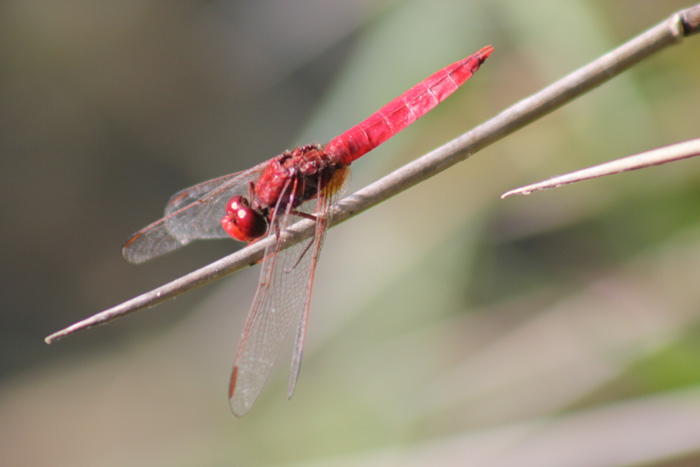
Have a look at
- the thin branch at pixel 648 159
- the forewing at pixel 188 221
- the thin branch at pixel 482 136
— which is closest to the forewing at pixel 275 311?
the thin branch at pixel 482 136

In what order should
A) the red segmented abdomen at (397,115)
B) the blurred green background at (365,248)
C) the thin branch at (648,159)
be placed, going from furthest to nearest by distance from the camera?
the blurred green background at (365,248) → the red segmented abdomen at (397,115) → the thin branch at (648,159)

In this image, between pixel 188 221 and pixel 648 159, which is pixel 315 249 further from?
pixel 648 159

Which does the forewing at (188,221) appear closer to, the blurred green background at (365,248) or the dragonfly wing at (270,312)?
the dragonfly wing at (270,312)

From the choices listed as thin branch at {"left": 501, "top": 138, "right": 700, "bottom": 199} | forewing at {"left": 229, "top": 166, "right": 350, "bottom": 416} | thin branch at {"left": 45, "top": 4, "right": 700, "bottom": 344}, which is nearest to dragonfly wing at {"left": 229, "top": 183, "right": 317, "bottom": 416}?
forewing at {"left": 229, "top": 166, "right": 350, "bottom": 416}

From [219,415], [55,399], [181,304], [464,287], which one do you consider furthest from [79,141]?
[464,287]

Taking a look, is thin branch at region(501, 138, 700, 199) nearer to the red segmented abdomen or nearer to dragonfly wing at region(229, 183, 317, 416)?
dragonfly wing at region(229, 183, 317, 416)

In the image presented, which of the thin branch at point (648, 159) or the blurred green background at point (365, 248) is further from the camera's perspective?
the blurred green background at point (365, 248)

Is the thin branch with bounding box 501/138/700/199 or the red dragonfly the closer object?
the thin branch with bounding box 501/138/700/199
